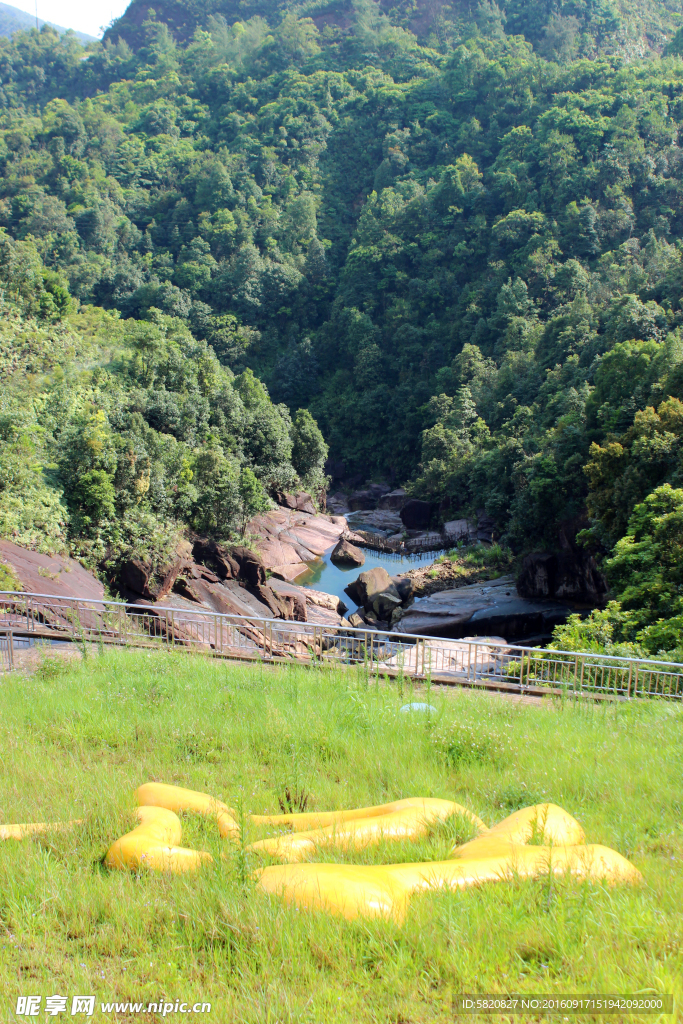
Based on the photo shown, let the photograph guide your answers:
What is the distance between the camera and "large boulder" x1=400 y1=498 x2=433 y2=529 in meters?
45.7

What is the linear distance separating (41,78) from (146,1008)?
127 metres

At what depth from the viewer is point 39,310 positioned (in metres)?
34.0

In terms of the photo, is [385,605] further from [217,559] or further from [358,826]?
[358,826]

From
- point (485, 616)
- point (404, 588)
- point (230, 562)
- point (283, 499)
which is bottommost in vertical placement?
point (485, 616)

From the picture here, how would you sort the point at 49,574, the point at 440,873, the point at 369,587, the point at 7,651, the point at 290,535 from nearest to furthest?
the point at 440,873 < the point at 7,651 < the point at 49,574 < the point at 369,587 < the point at 290,535

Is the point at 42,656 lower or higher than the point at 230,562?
higher

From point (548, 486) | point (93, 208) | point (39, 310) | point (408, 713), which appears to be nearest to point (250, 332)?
point (93, 208)

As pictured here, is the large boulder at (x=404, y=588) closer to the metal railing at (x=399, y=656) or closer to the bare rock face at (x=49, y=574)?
the bare rock face at (x=49, y=574)

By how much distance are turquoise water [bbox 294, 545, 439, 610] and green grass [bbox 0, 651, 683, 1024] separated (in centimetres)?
2428

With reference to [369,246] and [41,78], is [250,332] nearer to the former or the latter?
[369,246]

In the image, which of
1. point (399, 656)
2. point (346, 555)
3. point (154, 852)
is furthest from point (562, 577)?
point (154, 852)

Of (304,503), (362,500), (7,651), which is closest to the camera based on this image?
(7,651)

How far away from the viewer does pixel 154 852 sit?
161 inches

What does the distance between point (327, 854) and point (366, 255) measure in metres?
68.4
